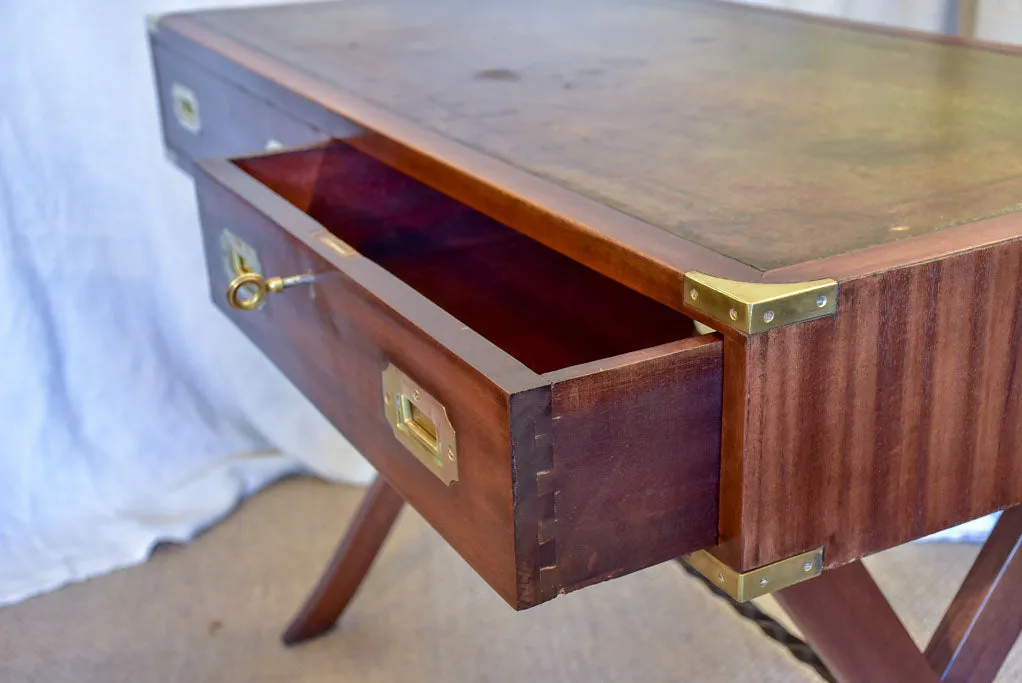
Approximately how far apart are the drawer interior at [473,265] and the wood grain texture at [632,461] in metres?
0.24

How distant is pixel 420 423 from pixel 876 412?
9.6 inches

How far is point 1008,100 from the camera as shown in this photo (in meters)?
0.81

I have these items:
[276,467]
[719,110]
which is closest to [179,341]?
[276,467]

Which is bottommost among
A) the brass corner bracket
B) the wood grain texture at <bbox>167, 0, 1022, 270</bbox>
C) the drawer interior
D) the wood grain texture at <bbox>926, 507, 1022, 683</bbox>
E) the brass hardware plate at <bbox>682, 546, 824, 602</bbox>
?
the wood grain texture at <bbox>926, 507, 1022, 683</bbox>

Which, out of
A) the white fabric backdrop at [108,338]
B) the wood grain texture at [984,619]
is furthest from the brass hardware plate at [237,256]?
the white fabric backdrop at [108,338]

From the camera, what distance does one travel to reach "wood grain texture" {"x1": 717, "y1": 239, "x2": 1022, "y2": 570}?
521 mm

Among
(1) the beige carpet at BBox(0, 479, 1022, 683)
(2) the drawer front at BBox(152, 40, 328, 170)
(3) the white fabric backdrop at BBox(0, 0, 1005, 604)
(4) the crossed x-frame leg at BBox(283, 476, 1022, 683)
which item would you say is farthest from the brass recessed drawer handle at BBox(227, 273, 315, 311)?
(3) the white fabric backdrop at BBox(0, 0, 1005, 604)

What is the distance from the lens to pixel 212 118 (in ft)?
3.78

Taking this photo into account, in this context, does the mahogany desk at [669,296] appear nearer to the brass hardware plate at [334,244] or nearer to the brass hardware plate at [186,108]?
the brass hardware plate at [334,244]

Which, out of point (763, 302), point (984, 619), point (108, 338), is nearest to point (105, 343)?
point (108, 338)

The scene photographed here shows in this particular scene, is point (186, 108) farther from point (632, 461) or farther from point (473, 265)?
point (632, 461)

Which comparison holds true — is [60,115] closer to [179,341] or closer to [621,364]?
[179,341]

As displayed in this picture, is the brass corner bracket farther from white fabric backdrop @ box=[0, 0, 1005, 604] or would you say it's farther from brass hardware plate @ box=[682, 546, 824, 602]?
white fabric backdrop @ box=[0, 0, 1005, 604]

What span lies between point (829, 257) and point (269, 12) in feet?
3.10
